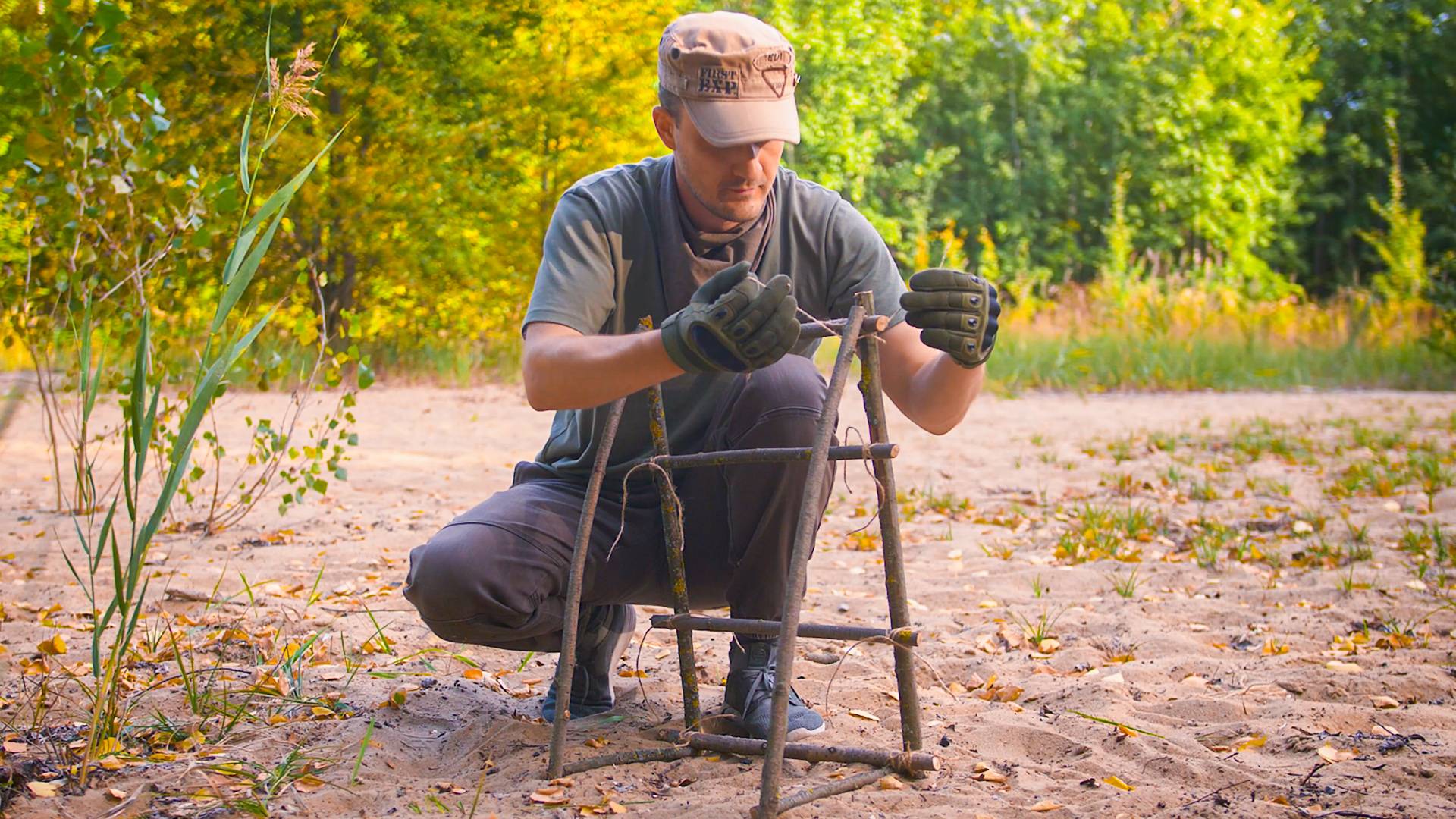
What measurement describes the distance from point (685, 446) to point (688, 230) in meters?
0.45

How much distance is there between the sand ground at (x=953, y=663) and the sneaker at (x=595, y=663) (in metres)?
0.07

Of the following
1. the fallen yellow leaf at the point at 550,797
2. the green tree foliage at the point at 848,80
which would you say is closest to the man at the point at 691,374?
the fallen yellow leaf at the point at 550,797

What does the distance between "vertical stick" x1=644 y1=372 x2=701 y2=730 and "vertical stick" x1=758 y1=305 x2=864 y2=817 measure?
1.45 ft

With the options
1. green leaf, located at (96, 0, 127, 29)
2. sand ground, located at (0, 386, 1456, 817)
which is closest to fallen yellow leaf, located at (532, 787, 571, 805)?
sand ground, located at (0, 386, 1456, 817)

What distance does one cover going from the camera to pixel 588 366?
2.17m

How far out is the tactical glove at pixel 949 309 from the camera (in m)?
2.12

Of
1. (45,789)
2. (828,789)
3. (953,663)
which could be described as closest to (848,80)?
(953,663)

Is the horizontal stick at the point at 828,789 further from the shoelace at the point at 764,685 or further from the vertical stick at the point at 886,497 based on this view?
the shoelace at the point at 764,685

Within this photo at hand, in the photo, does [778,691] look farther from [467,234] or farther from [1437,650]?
[467,234]

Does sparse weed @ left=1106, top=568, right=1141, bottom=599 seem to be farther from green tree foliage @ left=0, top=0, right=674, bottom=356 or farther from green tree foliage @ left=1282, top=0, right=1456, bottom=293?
green tree foliage @ left=1282, top=0, right=1456, bottom=293

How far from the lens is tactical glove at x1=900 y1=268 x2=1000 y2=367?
6.95 ft

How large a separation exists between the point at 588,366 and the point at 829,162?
16.0 m

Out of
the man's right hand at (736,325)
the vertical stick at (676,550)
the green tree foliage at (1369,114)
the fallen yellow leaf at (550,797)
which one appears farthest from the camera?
the green tree foliage at (1369,114)

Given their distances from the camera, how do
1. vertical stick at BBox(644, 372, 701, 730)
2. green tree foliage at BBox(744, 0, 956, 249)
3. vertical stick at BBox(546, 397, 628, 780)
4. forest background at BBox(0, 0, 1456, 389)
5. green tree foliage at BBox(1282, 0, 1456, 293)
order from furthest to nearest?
green tree foliage at BBox(1282, 0, 1456, 293) → green tree foliage at BBox(744, 0, 956, 249) → forest background at BBox(0, 0, 1456, 389) → vertical stick at BBox(644, 372, 701, 730) → vertical stick at BBox(546, 397, 628, 780)
